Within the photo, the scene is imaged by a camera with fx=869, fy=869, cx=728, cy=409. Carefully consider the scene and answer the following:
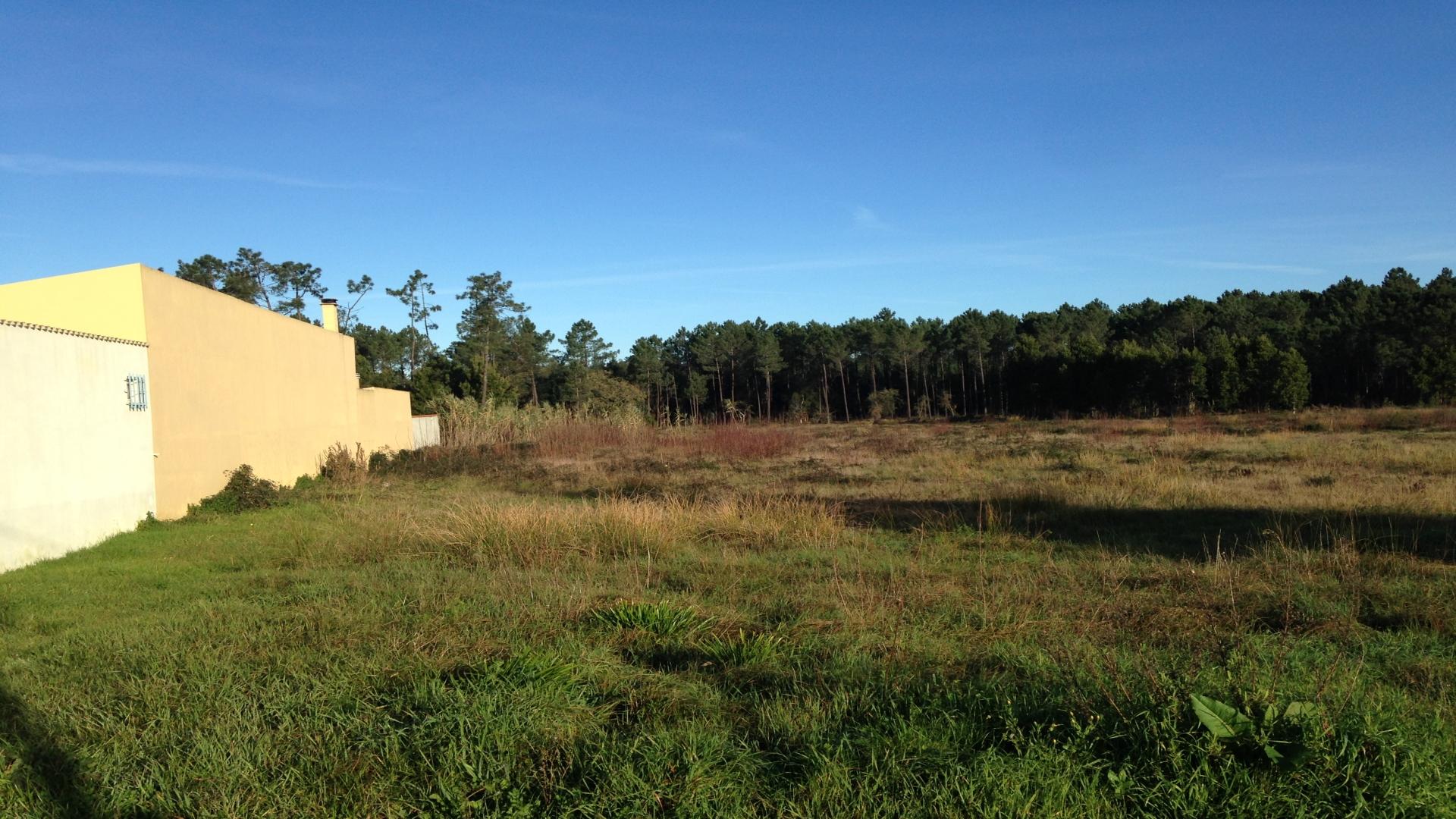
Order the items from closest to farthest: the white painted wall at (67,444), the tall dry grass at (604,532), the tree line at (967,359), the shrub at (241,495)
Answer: the tall dry grass at (604,532)
the white painted wall at (67,444)
the shrub at (241,495)
the tree line at (967,359)

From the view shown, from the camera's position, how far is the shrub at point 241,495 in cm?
1403

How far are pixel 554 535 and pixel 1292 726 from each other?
22.6 feet

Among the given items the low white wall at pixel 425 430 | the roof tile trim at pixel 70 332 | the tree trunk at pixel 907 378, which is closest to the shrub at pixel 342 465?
the low white wall at pixel 425 430

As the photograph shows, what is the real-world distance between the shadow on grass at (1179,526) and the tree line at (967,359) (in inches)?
865

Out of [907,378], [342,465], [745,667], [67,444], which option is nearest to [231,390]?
[342,465]

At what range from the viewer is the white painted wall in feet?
29.5

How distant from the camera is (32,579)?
8102mm

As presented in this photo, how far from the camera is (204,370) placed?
14.7 m

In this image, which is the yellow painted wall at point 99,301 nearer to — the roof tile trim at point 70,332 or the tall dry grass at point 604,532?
the roof tile trim at point 70,332

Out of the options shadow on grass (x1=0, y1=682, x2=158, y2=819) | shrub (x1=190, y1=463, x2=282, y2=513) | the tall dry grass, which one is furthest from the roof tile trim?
shadow on grass (x1=0, y1=682, x2=158, y2=819)

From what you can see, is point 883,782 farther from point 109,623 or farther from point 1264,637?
point 109,623

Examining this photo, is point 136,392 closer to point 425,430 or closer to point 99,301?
point 99,301

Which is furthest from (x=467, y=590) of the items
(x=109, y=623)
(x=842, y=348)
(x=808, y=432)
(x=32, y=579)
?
(x=842, y=348)

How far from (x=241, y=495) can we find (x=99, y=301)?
3.80 metres
